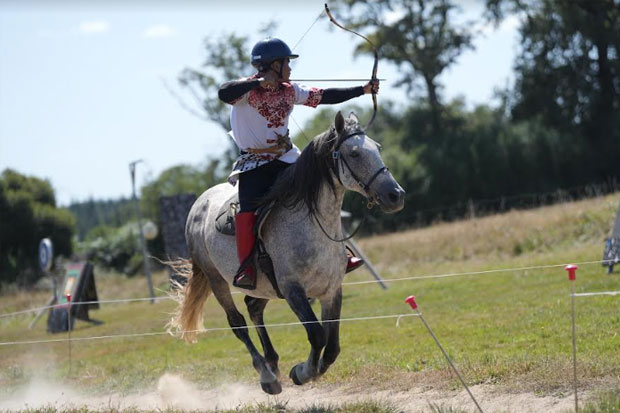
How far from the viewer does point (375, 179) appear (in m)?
6.08

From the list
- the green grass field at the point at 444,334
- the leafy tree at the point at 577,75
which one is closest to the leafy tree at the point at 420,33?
the leafy tree at the point at 577,75

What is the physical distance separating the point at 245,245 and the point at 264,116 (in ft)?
3.97

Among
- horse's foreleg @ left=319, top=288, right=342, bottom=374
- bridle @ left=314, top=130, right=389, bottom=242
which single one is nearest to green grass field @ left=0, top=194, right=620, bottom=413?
horse's foreleg @ left=319, top=288, right=342, bottom=374

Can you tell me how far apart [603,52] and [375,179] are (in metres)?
41.9

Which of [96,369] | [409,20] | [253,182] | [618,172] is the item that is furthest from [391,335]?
[409,20]

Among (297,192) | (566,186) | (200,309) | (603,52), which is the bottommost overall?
(566,186)

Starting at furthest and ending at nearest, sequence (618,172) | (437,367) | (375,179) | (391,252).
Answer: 1. (618,172)
2. (391,252)
3. (437,367)
4. (375,179)

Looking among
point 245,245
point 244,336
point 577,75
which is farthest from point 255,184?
point 577,75

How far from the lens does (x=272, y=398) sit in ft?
26.7

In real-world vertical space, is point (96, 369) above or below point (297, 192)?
below

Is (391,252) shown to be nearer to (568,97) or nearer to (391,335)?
(391,335)

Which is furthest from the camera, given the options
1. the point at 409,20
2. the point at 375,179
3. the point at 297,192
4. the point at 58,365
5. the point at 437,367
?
the point at 409,20

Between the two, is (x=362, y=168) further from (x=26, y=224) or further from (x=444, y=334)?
(x=26, y=224)

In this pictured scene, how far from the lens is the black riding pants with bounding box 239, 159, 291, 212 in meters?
7.17
